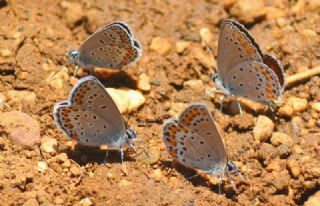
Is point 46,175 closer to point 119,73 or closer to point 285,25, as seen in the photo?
point 119,73

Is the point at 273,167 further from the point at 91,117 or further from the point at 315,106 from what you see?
the point at 91,117

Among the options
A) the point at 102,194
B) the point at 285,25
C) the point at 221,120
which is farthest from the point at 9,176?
the point at 285,25

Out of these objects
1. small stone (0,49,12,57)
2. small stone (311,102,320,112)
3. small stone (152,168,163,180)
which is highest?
small stone (0,49,12,57)

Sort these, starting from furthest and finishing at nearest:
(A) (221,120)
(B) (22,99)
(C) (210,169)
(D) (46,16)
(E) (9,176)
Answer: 1. (D) (46,16)
2. (A) (221,120)
3. (B) (22,99)
4. (C) (210,169)
5. (E) (9,176)

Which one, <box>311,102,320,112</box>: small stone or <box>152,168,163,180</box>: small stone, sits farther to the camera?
<box>311,102,320,112</box>: small stone

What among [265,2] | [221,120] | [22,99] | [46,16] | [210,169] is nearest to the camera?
[210,169]

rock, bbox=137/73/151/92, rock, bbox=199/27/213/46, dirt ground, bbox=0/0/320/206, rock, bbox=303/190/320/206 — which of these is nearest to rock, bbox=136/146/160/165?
dirt ground, bbox=0/0/320/206

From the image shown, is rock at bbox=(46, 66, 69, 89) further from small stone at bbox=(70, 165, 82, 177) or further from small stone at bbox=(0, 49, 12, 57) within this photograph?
small stone at bbox=(70, 165, 82, 177)

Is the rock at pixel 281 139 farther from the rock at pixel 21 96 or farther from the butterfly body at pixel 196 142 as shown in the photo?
the rock at pixel 21 96
